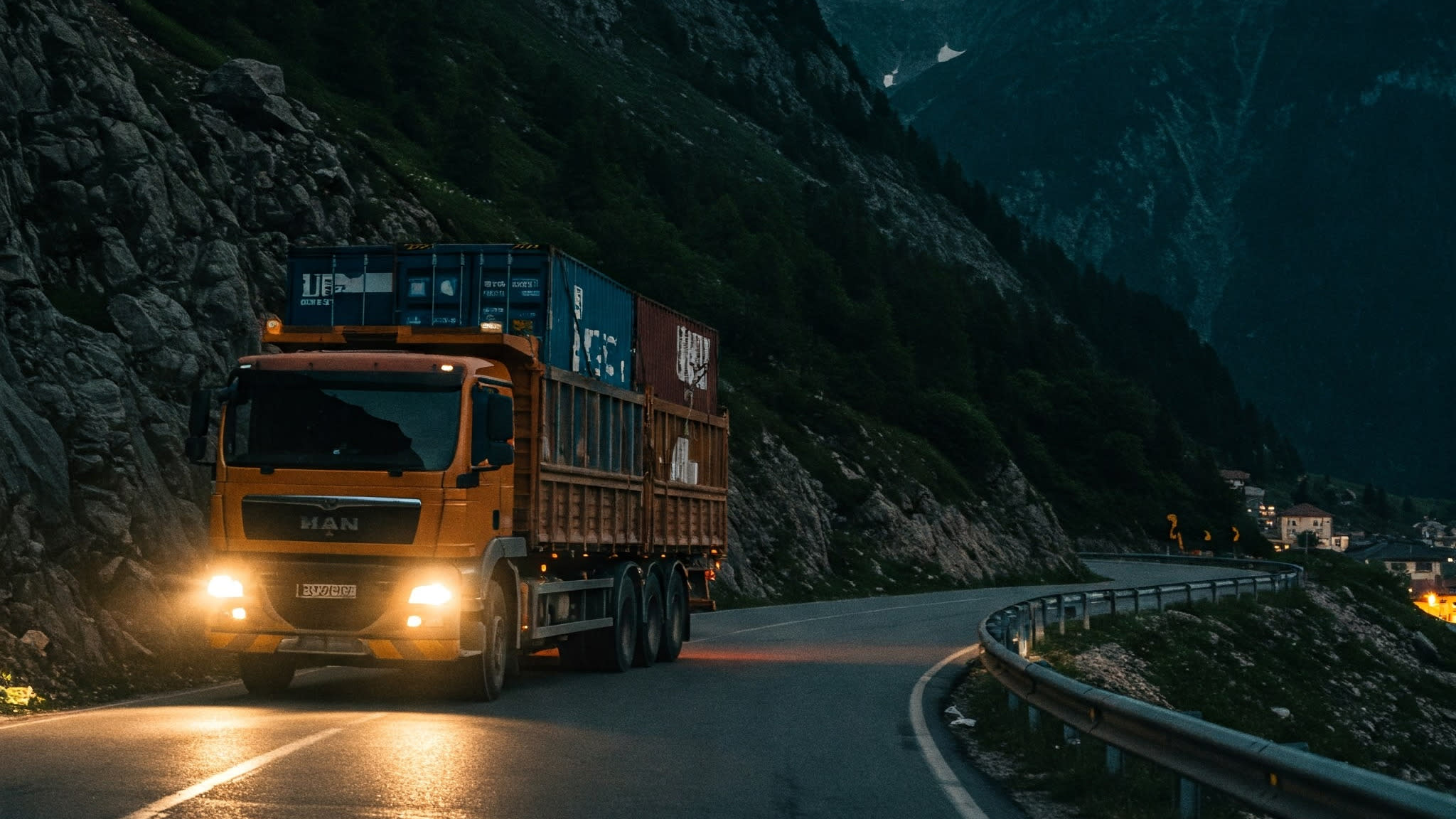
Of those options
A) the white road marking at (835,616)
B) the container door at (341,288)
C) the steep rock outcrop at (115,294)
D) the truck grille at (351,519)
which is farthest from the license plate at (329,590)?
the white road marking at (835,616)

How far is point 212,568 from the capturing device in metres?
14.6

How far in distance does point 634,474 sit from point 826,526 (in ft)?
115

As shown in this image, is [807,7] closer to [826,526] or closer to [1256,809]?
[826,526]

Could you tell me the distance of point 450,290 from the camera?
17.7m

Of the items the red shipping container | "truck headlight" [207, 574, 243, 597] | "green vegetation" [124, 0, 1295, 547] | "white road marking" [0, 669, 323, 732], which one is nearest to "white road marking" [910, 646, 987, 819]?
the red shipping container

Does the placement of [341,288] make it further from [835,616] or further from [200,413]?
[835,616]

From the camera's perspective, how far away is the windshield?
14.6m

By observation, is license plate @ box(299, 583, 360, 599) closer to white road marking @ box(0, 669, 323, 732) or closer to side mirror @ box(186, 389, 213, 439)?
side mirror @ box(186, 389, 213, 439)

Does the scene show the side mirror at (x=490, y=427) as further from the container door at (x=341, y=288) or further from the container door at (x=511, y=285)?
the container door at (x=341, y=288)

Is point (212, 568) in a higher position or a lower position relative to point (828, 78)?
lower

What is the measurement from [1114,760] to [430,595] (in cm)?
634

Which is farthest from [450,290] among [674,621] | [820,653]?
[820,653]

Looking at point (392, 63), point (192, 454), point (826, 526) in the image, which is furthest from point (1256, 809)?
point (392, 63)

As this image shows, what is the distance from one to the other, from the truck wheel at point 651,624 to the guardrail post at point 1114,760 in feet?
34.1
